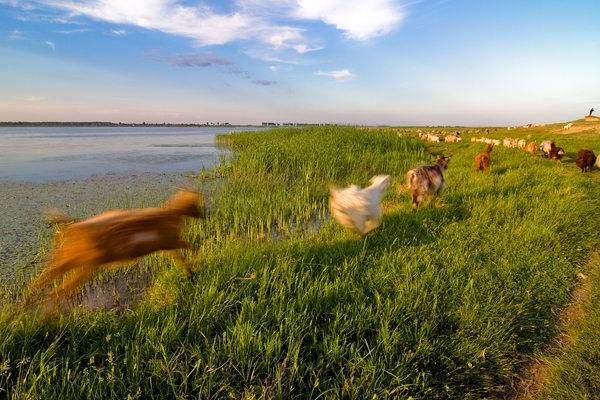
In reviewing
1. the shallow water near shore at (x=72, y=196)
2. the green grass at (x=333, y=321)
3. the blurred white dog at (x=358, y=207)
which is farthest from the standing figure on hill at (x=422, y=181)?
the shallow water near shore at (x=72, y=196)

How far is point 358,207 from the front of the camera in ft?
13.1

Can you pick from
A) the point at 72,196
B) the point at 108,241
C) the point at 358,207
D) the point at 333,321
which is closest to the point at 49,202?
the point at 72,196

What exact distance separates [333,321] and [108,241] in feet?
6.34

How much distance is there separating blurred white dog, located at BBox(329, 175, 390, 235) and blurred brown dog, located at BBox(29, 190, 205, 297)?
209cm

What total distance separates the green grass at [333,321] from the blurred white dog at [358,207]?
25 cm

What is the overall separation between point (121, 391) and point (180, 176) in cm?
955

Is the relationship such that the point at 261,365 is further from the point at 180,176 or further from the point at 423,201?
the point at 180,176

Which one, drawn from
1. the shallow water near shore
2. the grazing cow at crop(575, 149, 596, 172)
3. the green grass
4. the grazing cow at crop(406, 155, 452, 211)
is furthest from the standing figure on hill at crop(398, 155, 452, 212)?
the grazing cow at crop(575, 149, 596, 172)

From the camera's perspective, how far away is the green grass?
6.45 feet

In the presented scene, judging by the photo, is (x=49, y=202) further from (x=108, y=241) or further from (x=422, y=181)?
(x=422, y=181)

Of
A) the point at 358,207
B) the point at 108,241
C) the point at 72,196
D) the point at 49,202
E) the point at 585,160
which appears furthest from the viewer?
the point at 585,160

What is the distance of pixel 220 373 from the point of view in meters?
2.00

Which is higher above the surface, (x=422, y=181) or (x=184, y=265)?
(x=422, y=181)

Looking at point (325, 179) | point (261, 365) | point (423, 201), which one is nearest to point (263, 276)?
point (261, 365)
